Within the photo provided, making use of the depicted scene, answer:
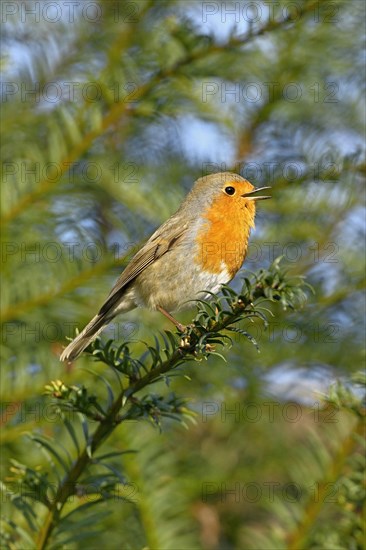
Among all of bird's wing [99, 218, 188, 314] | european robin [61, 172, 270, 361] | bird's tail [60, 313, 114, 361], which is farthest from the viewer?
european robin [61, 172, 270, 361]

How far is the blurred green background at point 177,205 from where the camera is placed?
6.93 ft

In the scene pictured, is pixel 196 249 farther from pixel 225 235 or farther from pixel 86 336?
pixel 86 336

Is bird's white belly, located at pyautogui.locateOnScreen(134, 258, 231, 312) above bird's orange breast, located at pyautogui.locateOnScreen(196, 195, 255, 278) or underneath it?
underneath

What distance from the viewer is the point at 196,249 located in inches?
124

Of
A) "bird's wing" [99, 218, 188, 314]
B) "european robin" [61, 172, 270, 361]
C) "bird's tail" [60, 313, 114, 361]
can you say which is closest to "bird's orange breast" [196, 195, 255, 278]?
"european robin" [61, 172, 270, 361]

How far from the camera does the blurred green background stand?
211 cm

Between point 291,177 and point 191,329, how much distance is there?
81 centimetres

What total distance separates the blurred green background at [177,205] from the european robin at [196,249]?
144 millimetres

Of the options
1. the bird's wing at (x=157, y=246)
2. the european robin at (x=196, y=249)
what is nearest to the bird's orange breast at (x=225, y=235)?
the european robin at (x=196, y=249)

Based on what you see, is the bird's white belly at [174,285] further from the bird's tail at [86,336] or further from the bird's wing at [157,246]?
the bird's tail at [86,336]

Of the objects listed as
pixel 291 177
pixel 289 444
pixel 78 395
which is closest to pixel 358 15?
pixel 291 177

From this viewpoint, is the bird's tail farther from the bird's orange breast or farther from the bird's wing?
the bird's orange breast

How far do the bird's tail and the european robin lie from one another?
220 mm

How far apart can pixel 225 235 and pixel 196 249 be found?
148 mm
